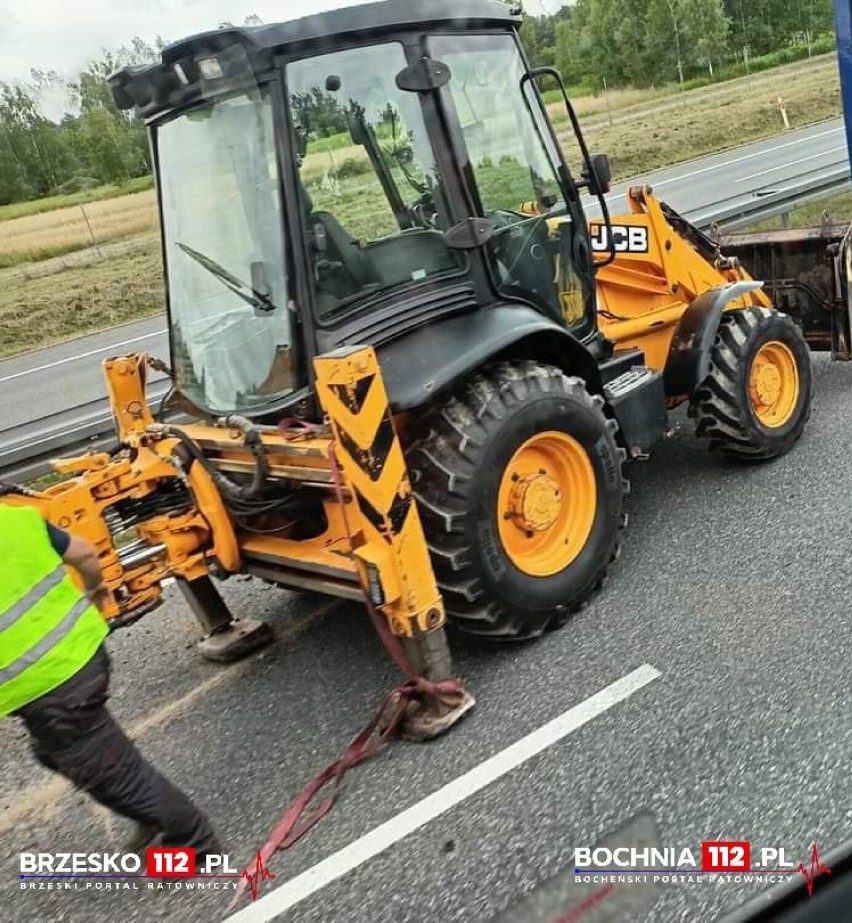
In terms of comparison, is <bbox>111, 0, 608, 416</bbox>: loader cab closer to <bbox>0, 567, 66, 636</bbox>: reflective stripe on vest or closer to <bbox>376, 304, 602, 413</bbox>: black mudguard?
<bbox>376, 304, 602, 413</bbox>: black mudguard

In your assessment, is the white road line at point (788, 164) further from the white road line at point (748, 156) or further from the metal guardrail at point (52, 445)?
the metal guardrail at point (52, 445)

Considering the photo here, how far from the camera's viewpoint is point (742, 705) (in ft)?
10.7

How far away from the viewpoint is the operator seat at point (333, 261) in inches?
147

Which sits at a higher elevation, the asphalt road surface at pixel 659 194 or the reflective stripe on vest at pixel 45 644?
the reflective stripe on vest at pixel 45 644

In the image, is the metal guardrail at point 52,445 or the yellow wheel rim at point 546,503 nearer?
the yellow wheel rim at point 546,503

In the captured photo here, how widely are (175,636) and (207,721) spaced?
3.14 feet

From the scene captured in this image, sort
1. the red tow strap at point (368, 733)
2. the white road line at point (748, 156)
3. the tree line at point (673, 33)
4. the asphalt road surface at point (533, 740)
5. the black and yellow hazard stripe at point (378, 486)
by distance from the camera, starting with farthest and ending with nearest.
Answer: the tree line at point (673, 33) → the white road line at point (748, 156) → the black and yellow hazard stripe at point (378, 486) → the red tow strap at point (368, 733) → the asphalt road surface at point (533, 740)

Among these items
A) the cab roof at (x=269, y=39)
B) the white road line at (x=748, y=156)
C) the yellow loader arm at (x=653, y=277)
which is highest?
the cab roof at (x=269, y=39)

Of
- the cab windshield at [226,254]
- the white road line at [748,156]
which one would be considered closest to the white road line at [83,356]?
the cab windshield at [226,254]

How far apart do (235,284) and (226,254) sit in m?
0.14

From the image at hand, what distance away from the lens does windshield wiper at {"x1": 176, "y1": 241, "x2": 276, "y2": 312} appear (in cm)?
381

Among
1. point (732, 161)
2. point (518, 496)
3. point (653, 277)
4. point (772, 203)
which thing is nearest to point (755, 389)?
point (653, 277)

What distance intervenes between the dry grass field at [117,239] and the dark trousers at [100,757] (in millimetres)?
10648

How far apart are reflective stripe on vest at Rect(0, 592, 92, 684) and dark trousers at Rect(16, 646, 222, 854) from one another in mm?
128
